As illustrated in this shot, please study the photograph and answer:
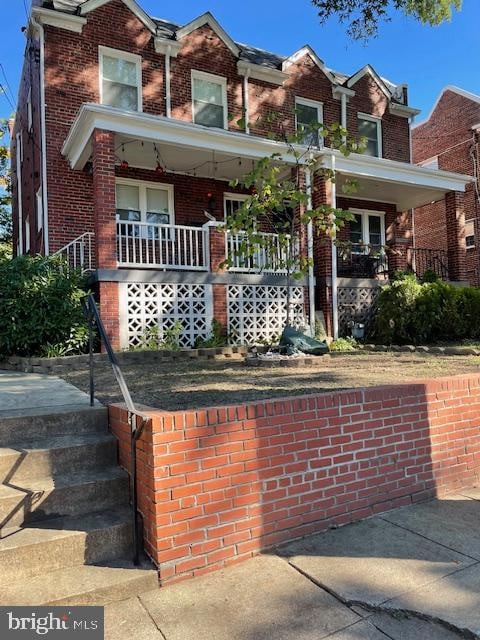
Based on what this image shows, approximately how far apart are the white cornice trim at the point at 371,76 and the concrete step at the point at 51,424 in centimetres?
A: 1399

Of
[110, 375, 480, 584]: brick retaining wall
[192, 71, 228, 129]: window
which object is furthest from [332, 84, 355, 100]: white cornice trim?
[110, 375, 480, 584]: brick retaining wall

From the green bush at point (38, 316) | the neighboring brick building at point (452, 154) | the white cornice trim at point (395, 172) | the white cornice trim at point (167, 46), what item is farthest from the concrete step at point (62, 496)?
the neighboring brick building at point (452, 154)

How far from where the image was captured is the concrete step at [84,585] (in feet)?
7.53

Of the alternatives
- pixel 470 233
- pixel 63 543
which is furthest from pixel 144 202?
pixel 470 233

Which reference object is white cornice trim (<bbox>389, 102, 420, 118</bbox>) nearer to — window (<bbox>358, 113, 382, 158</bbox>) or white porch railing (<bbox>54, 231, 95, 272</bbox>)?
window (<bbox>358, 113, 382, 158</bbox>)

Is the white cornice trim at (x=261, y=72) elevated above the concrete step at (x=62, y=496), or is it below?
above

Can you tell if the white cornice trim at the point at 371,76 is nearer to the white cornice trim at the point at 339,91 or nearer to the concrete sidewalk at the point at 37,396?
the white cornice trim at the point at 339,91

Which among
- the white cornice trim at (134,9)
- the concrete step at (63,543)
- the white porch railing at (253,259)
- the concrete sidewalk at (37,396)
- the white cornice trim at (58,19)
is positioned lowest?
the concrete step at (63,543)

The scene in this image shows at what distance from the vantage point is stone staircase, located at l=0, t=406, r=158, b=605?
240 cm

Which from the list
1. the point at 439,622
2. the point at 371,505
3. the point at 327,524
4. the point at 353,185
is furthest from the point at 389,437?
the point at 353,185

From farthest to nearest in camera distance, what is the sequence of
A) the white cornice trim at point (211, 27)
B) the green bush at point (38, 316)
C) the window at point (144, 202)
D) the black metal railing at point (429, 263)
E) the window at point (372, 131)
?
the window at point (372, 131) → the black metal railing at point (429, 263) → the white cornice trim at point (211, 27) → the window at point (144, 202) → the green bush at point (38, 316)

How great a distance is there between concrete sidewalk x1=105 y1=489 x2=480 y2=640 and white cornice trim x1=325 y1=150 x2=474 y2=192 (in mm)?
9286

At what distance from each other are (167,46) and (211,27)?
1587mm

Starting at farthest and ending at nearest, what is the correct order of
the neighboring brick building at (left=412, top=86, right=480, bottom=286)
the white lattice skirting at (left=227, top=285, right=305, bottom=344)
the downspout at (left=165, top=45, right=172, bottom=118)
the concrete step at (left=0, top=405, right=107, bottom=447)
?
the neighboring brick building at (left=412, top=86, right=480, bottom=286) → the downspout at (left=165, top=45, right=172, bottom=118) → the white lattice skirting at (left=227, top=285, right=305, bottom=344) → the concrete step at (left=0, top=405, right=107, bottom=447)
